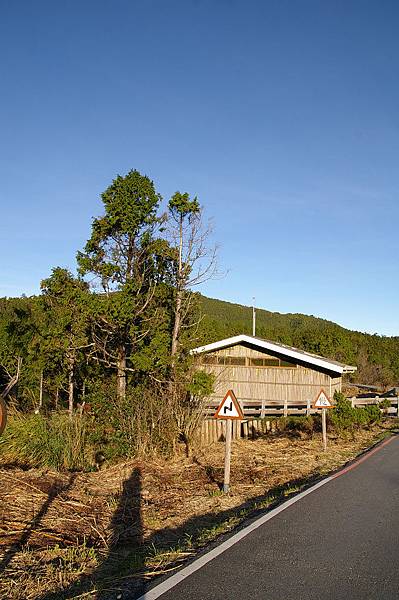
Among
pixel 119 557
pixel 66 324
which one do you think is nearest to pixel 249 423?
pixel 66 324

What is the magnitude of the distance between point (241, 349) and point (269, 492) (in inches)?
831

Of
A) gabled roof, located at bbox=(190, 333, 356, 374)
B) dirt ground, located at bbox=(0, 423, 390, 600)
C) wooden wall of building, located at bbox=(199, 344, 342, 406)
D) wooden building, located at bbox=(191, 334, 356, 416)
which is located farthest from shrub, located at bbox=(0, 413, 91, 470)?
wooden wall of building, located at bbox=(199, 344, 342, 406)

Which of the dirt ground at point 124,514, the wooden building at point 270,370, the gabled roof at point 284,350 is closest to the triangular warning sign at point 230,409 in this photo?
the dirt ground at point 124,514

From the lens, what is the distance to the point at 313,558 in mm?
5668

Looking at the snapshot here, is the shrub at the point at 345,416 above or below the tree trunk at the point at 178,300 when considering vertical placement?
below

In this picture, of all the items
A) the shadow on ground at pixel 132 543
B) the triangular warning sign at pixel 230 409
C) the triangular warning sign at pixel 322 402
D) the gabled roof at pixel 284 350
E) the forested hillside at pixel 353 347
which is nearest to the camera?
the shadow on ground at pixel 132 543

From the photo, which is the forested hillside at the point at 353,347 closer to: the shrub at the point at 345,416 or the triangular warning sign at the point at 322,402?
the shrub at the point at 345,416

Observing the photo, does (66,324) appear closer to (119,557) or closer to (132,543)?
(132,543)

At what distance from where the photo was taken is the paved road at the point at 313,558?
4773 mm

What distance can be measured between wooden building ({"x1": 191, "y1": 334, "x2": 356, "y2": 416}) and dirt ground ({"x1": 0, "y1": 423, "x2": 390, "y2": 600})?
1523 centimetres

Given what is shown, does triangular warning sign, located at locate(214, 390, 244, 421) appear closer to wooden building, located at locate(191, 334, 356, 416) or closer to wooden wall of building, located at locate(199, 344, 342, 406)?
wooden building, located at locate(191, 334, 356, 416)

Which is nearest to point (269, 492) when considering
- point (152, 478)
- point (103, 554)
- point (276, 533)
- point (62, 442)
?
point (152, 478)

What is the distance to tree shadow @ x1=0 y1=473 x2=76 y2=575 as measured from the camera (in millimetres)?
6055

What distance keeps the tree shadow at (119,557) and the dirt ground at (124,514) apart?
13mm
